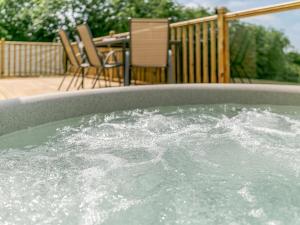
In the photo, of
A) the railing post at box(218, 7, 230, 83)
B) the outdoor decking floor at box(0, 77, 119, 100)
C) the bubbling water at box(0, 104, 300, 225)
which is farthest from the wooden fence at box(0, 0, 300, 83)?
the bubbling water at box(0, 104, 300, 225)

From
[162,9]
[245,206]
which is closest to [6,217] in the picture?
[245,206]

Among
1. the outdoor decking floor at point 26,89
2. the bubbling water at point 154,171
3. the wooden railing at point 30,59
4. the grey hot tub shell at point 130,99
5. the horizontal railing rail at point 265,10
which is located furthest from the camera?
the wooden railing at point 30,59

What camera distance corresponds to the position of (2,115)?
2.27 meters

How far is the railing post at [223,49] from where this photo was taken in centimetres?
413

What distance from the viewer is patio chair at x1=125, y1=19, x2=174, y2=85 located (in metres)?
4.09

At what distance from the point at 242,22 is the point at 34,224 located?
11.7ft

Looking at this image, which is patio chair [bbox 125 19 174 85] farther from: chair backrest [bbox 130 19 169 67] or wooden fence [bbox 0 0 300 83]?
wooden fence [bbox 0 0 300 83]

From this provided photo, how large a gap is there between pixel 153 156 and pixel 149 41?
2444mm

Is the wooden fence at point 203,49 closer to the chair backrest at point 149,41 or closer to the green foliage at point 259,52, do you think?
the green foliage at point 259,52

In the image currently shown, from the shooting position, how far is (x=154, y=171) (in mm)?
1708

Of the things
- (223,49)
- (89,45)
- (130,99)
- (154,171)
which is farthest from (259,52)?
(154,171)

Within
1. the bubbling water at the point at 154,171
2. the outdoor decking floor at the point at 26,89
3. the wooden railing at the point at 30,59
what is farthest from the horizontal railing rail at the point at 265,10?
the wooden railing at the point at 30,59

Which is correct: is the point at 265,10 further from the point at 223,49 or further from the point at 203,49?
the point at 203,49

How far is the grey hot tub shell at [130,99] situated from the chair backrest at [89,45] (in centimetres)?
109
